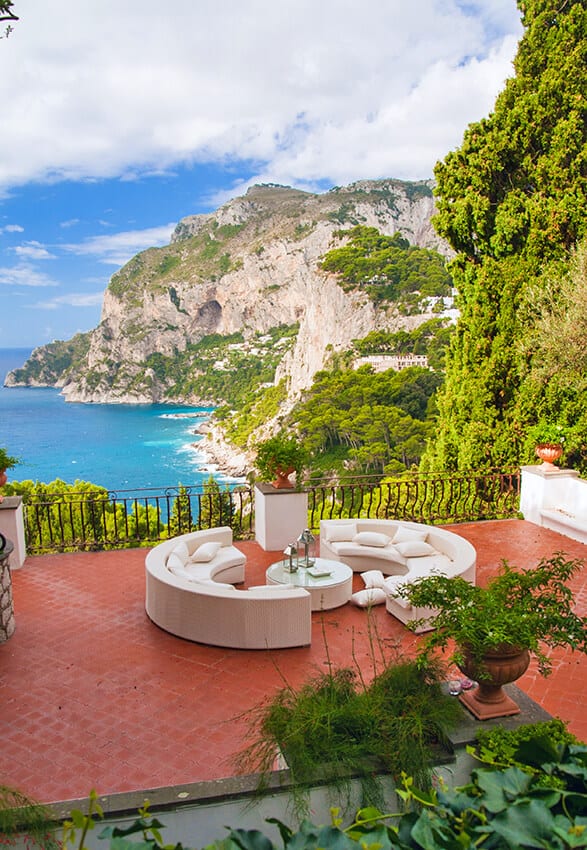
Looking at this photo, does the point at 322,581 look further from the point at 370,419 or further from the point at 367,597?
the point at 370,419

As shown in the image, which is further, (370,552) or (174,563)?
(370,552)

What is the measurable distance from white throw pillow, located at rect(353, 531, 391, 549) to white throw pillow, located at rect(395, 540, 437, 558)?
0.23 meters

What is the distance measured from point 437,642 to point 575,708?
208cm

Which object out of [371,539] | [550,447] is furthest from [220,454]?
[371,539]

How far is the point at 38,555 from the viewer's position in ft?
24.4

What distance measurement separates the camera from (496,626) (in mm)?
2697

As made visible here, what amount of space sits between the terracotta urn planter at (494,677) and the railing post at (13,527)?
565 centimetres

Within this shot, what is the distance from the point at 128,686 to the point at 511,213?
10.5 meters

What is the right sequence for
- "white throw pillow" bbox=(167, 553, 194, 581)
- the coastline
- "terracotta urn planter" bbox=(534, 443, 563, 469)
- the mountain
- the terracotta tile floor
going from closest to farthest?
1. the terracotta tile floor
2. "white throw pillow" bbox=(167, 553, 194, 581)
3. "terracotta urn planter" bbox=(534, 443, 563, 469)
4. the coastline
5. the mountain

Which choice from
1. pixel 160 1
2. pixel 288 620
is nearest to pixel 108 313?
pixel 160 1

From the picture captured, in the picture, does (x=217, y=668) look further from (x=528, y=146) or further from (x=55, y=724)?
(x=528, y=146)

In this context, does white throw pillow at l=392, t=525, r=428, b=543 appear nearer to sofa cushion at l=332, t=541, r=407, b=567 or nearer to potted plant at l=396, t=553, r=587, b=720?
sofa cushion at l=332, t=541, r=407, b=567

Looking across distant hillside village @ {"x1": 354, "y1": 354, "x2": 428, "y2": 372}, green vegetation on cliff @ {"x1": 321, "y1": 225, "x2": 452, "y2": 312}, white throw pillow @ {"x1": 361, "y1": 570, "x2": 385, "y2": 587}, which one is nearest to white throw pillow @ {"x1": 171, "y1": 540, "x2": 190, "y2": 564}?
white throw pillow @ {"x1": 361, "y1": 570, "x2": 385, "y2": 587}

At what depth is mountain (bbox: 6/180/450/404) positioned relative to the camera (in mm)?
82062
